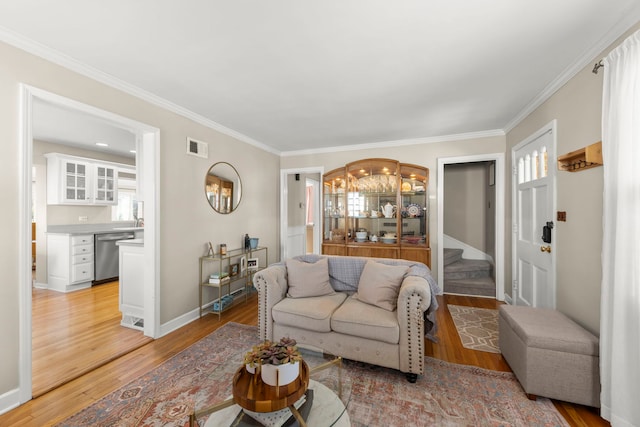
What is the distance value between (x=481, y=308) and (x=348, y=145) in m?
3.16

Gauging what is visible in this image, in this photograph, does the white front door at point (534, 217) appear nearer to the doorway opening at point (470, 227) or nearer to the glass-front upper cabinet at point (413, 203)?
the doorway opening at point (470, 227)

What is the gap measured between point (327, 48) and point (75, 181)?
17.1 ft

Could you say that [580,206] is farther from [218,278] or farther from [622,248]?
[218,278]

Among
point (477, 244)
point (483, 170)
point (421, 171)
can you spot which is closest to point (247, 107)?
point (421, 171)

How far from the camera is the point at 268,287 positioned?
2467 mm

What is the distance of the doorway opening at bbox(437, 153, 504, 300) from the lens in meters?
3.96

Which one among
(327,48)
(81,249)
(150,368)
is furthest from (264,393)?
(81,249)

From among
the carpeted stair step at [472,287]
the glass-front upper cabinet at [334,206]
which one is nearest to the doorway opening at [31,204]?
the glass-front upper cabinet at [334,206]

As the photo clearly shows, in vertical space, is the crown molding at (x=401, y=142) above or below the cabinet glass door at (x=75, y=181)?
above

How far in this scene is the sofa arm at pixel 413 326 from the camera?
1.97 m

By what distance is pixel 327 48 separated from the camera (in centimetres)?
191

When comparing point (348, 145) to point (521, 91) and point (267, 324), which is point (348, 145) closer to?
point (521, 91)

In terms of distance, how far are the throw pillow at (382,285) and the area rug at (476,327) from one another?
970 millimetres

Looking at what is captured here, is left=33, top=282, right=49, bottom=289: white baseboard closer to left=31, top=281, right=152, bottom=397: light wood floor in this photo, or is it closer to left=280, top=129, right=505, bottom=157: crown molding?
left=31, top=281, right=152, bottom=397: light wood floor
